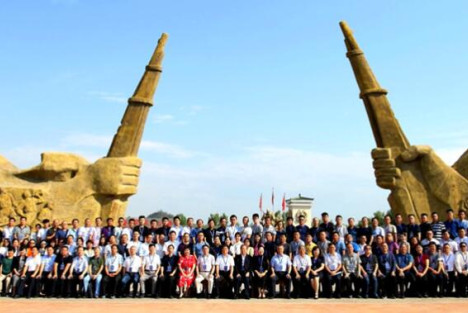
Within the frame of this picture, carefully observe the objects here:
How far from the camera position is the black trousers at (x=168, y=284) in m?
8.16

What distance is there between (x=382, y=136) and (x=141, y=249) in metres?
6.12

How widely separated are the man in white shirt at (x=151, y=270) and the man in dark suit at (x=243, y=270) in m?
1.27

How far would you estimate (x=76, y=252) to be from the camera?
330 inches

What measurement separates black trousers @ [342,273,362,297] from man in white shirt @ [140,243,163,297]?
3050 mm

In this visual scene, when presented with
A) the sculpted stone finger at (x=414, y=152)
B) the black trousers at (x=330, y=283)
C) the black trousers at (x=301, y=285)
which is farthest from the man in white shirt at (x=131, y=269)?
the sculpted stone finger at (x=414, y=152)

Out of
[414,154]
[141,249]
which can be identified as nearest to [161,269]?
[141,249]

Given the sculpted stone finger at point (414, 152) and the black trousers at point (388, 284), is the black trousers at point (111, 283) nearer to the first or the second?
the black trousers at point (388, 284)

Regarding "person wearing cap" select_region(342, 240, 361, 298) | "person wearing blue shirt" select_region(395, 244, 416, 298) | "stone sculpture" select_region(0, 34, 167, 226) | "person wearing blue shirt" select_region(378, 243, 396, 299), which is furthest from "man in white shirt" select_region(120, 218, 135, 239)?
"person wearing blue shirt" select_region(395, 244, 416, 298)

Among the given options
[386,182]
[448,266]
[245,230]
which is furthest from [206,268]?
[386,182]

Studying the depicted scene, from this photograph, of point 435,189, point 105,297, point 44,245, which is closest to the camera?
point 105,297

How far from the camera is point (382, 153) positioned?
11.2m

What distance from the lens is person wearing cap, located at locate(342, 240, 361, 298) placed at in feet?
26.8

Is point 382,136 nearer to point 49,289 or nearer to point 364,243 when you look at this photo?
point 364,243

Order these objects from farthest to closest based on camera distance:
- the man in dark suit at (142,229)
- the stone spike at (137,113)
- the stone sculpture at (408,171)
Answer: the stone spike at (137,113), the stone sculpture at (408,171), the man in dark suit at (142,229)
